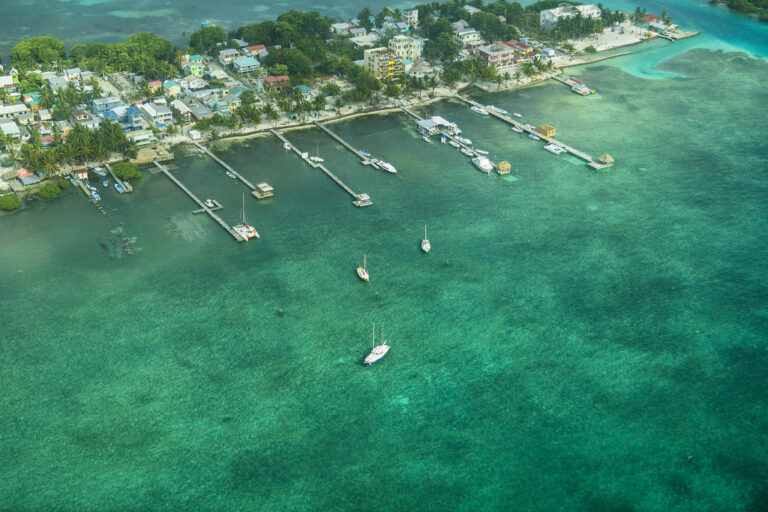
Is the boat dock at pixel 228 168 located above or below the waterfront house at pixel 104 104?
below

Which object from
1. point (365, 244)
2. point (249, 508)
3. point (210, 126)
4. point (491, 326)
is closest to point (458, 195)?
point (365, 244)

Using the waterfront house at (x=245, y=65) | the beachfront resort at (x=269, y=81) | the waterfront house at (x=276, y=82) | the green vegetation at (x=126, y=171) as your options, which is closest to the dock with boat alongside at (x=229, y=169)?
the beachfront resort at (x=269, y=81)

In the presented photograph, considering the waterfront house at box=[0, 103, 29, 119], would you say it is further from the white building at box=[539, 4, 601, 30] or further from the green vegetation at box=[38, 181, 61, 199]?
the white building at box=[539, 4, 601, 30]

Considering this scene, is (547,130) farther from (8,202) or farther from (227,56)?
(8,202)

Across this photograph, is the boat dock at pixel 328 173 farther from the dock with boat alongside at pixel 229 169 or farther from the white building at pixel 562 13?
the white building at pixel 562 13

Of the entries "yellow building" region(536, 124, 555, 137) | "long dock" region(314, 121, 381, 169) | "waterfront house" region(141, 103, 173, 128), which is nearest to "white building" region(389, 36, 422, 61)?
"long dock" region(314, 121, 381, 169)
